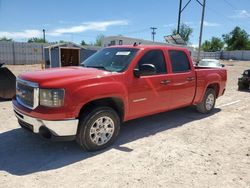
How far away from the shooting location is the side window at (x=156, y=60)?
17.6ft

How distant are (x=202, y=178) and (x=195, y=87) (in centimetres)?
329

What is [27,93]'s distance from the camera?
4410mm

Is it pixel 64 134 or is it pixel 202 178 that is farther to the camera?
pixel 64 134

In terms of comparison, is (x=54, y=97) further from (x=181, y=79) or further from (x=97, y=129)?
(x=181, y=79)

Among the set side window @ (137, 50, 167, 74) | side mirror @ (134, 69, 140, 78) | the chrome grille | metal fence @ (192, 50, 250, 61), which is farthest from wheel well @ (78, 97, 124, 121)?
metal fence @ (192, 50, 250, 61)

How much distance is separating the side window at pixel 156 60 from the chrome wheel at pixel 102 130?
140cm

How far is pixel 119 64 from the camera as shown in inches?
201

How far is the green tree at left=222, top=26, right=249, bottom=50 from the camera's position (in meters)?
79.4

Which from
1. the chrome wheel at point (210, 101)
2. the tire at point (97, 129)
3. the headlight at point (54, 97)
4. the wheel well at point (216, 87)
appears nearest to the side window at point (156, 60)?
the tire at point (97, 129)

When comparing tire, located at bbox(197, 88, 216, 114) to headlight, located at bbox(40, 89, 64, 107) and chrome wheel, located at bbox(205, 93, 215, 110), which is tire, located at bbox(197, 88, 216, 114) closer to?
chrome wheel, located at bbox(205, 93, 215, 110)

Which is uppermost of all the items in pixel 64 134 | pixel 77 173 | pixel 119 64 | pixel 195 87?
pixel 119 64

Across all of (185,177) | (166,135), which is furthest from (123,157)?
(166,135)

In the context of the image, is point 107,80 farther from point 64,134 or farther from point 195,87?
point 195,87

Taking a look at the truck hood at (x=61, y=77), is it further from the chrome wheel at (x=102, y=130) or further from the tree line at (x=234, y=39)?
the tree line at (x=234, y=39)
